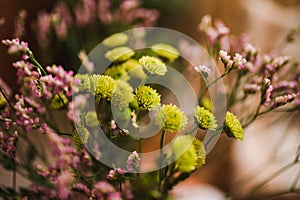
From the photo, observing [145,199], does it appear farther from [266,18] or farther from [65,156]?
[266,18]

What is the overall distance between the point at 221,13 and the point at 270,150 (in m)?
0.49

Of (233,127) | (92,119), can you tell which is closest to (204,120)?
(233,127)

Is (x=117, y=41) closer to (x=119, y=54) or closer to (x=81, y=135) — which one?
(x=119, y=54)

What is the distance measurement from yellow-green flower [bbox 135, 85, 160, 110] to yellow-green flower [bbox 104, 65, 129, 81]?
0.06 metres

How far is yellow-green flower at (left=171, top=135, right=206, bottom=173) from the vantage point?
1.34 ft

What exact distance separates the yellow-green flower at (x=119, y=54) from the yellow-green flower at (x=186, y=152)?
13 centimetres

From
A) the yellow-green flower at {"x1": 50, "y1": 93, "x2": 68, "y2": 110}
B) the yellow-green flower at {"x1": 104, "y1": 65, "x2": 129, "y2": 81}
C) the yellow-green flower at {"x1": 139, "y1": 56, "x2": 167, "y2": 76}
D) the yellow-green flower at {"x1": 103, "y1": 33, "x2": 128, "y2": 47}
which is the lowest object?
the yellow-green flower at {"x1": 139, "y1": 56, "x2": 167, "y2": 76}

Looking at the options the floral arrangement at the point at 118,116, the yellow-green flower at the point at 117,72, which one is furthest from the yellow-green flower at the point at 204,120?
the yellow-green flower at the point at 117,72

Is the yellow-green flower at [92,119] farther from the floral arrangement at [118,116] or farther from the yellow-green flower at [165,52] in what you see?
the yellow-green flower at [165,52]

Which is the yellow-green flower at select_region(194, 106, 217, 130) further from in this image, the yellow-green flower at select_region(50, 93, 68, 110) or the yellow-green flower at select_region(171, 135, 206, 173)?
the yellow-green flower at select_region(50, 93, 68, 110)

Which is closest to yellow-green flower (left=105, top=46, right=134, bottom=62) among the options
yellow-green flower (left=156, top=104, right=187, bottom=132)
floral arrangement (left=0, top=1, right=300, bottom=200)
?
floral arrangement (left=0, top=1, right=300, bottom=200)

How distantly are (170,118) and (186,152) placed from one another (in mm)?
36

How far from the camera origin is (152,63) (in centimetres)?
44

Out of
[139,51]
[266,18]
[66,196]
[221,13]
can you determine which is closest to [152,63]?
[139,51]
